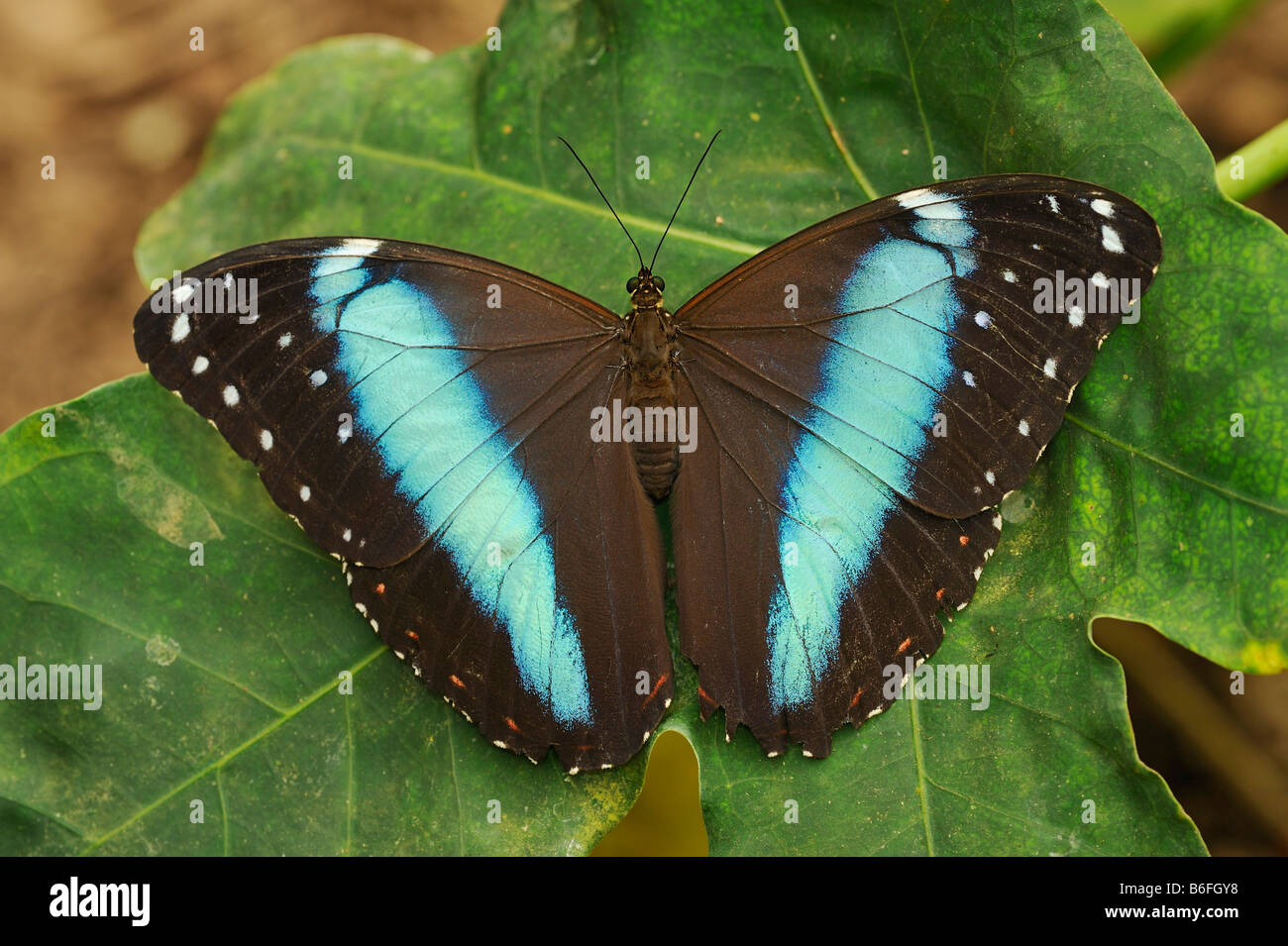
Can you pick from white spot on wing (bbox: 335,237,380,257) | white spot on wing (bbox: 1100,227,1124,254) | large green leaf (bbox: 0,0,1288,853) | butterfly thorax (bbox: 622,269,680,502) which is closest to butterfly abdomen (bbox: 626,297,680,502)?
butterfly thorax (bbox: 622,269,680,502)

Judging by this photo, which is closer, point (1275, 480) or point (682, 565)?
point (1275, 480)

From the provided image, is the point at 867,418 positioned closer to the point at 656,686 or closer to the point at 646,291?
the point at 646,291

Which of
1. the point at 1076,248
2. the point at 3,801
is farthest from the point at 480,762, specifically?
the point at 1076,248

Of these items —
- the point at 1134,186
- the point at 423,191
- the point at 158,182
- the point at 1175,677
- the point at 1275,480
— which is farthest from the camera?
the point at 158,182

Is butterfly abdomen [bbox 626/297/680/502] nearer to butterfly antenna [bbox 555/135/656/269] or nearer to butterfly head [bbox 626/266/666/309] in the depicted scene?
butterfly head [bbox 626/266/666/309]

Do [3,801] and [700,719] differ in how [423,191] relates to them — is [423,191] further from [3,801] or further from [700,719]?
[3,801]

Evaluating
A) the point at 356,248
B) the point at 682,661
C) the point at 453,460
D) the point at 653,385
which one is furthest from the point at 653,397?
the point at 356,248

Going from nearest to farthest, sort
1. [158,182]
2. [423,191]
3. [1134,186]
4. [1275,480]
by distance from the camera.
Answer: [1275,480] → [1134,186] → [423,191] → [158,182]

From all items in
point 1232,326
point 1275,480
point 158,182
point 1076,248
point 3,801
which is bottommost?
point 3,801
